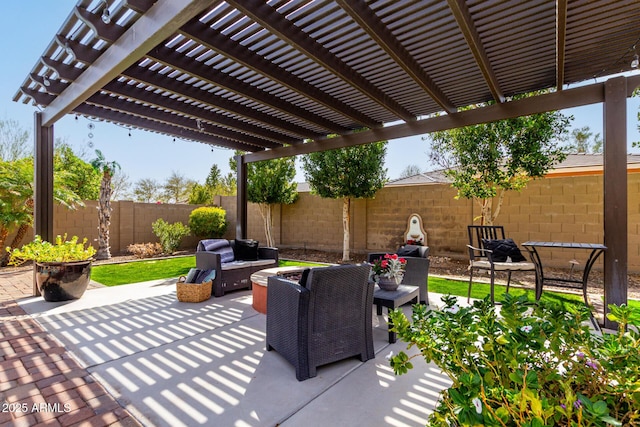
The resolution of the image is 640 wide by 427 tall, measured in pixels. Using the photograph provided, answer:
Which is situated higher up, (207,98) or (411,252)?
(207,98)

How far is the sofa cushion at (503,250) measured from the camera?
4734mm

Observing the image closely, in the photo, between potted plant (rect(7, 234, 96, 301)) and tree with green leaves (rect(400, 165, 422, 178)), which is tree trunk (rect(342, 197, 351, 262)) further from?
tree with green leaves (rect(400, 165, 422, 178))

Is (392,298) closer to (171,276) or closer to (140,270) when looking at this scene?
(171,276)

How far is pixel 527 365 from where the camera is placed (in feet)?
3.80

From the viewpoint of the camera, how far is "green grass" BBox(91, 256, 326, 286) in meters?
6.30

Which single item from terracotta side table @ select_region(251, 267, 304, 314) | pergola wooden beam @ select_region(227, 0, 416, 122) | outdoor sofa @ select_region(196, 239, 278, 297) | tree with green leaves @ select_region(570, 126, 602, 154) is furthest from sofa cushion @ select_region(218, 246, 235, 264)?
tree with green leaves @ select_region(570, 126, 602, 154)

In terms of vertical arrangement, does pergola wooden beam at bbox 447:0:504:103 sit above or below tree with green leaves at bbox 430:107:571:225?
above

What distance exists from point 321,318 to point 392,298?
1.06 meters

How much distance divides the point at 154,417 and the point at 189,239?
9.84 meters

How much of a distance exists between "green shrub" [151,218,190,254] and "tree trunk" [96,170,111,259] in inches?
53.6

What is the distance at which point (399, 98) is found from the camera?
455 centimetres

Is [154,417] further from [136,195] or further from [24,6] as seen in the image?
[136,195]

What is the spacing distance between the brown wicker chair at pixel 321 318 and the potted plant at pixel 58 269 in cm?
349

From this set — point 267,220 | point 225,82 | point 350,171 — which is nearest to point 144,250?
point 267,220
